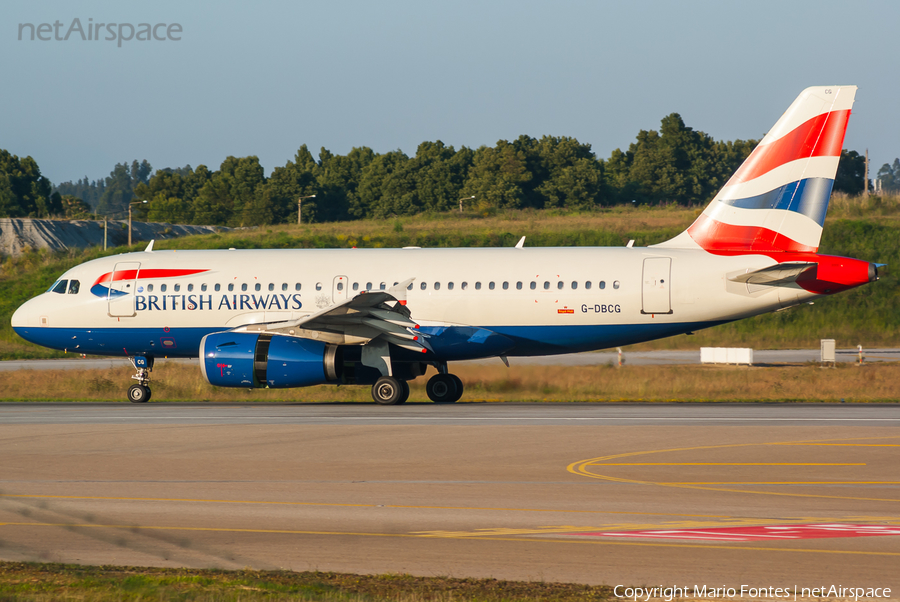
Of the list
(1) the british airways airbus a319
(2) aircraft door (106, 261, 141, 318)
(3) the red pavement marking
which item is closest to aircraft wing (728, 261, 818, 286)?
(1) the british airways airbus a319

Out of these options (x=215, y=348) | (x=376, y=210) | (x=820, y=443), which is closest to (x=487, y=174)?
(x=376, y=210)

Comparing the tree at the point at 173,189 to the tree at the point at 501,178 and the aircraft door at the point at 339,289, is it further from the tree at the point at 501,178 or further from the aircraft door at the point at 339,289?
the aircraft door at the point at 339,289

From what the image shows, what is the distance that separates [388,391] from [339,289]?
120 inches

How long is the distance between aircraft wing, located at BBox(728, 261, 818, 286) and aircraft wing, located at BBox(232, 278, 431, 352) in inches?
303

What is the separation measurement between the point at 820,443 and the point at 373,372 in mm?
10993

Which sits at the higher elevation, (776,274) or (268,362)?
(776,274)

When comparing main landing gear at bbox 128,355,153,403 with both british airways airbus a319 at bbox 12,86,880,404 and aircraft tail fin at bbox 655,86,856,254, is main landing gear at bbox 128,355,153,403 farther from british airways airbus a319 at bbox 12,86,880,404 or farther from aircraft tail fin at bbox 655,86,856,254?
aircraft tail fin at bbox 655,86,856,254

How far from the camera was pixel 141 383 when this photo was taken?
24984mm

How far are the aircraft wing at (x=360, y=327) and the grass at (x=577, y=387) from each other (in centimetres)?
343

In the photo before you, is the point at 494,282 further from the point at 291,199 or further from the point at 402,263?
the point at 291,199

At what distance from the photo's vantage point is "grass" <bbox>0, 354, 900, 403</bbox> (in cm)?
2498

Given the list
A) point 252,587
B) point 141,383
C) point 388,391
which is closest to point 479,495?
point 252,587

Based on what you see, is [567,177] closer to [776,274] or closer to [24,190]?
[24,190]

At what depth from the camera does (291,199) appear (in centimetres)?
9644
